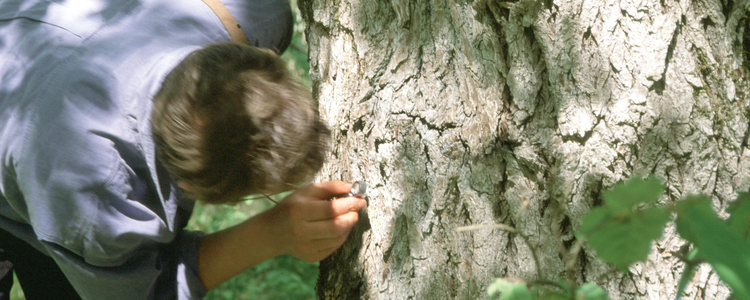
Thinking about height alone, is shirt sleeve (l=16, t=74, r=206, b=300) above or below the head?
below

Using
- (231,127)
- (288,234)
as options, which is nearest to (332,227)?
(288,234)

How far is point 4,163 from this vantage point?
140cm

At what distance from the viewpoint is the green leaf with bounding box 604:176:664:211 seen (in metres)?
0.59

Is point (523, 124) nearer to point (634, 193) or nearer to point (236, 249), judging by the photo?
point (634, 193)

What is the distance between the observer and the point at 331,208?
1.42m

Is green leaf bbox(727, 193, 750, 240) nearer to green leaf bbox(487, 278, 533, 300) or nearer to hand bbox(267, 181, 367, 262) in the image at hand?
green leaf bbox(487, 278, 533, 300)

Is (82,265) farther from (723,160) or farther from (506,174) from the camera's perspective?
(723,160)

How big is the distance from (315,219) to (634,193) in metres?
0.97

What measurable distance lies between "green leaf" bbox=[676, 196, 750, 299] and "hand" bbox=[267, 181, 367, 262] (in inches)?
37.2

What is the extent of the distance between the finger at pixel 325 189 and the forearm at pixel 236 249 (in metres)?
0.17

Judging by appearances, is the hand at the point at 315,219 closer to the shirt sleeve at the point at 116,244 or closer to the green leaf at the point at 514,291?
the shirt sleeve at the point at 116,244

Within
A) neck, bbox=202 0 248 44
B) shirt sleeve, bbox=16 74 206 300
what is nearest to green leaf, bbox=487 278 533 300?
shirt sleeve, bbox=16 74 206 300

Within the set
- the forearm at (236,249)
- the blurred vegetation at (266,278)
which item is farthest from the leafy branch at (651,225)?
the blurred vegetation at (266,278)

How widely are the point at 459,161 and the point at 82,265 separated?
3.66 ft
